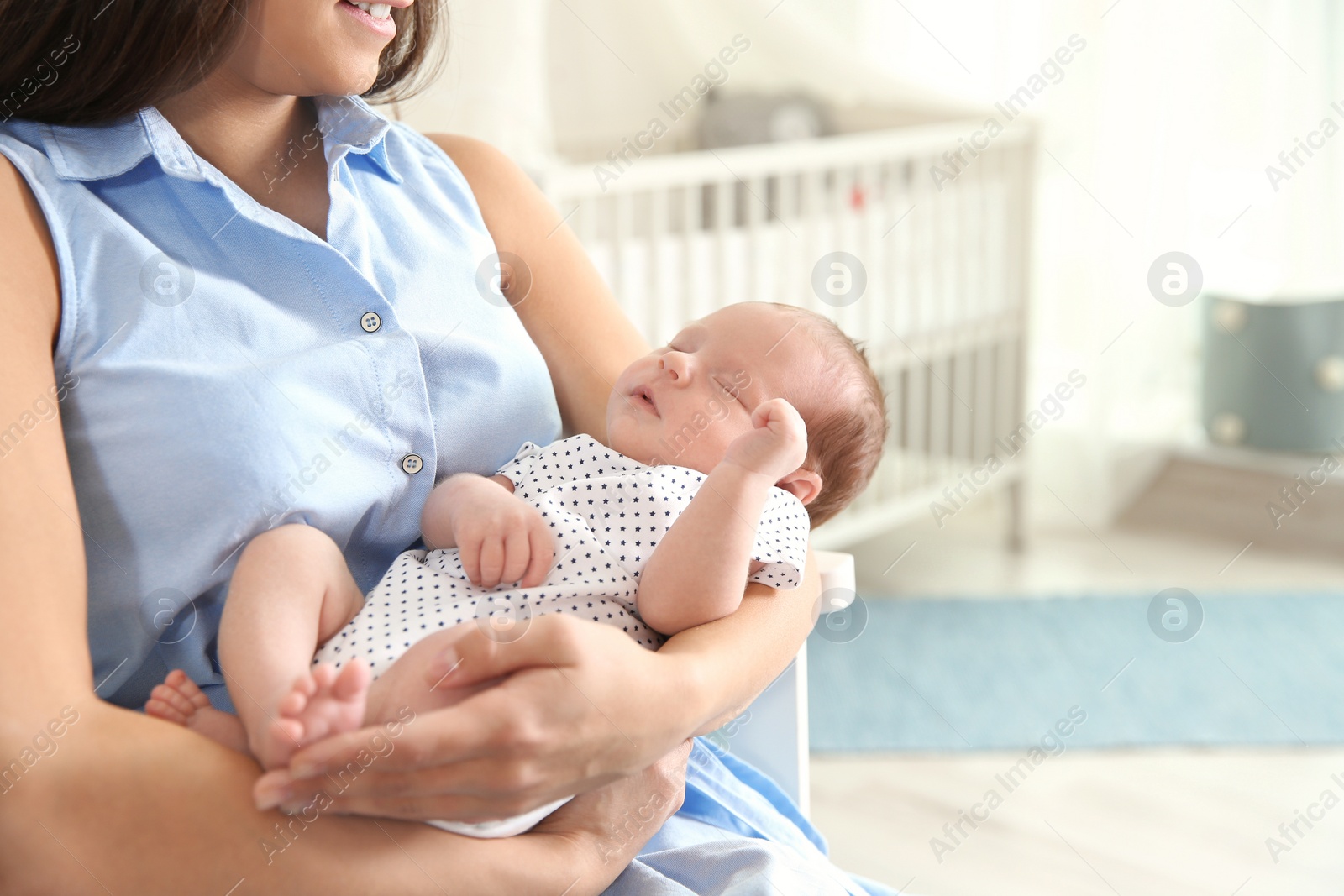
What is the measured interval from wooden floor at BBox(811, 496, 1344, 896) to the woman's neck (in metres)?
1.52

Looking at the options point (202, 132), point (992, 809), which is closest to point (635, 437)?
point (202, 132)

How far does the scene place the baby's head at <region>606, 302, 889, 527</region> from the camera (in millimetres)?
1026

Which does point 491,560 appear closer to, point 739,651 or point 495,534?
point 495,534

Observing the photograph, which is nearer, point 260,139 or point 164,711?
point 164,711

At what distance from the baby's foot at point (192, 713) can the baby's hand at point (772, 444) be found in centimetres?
39

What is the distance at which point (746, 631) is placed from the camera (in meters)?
0.90

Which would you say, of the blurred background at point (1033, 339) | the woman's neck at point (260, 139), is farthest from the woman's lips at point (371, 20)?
the blurred background at point (1033, 339)

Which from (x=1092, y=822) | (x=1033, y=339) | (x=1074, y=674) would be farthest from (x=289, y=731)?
(x=1033, y=339)

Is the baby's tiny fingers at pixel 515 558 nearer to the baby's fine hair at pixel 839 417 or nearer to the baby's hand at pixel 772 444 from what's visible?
the baby's hand at pixel 772 444

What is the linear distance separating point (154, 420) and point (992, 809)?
1.78 meters

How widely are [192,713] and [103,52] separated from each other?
1.60 ft

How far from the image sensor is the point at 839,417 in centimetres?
108

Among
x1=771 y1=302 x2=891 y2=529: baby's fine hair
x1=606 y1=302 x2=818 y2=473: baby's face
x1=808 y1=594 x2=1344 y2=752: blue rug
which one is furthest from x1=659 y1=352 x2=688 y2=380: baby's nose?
x1=808 y1=594 x2=1344 y2=752: blue rug

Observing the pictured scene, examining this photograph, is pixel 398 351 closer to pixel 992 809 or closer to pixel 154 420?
pixel 154 420
